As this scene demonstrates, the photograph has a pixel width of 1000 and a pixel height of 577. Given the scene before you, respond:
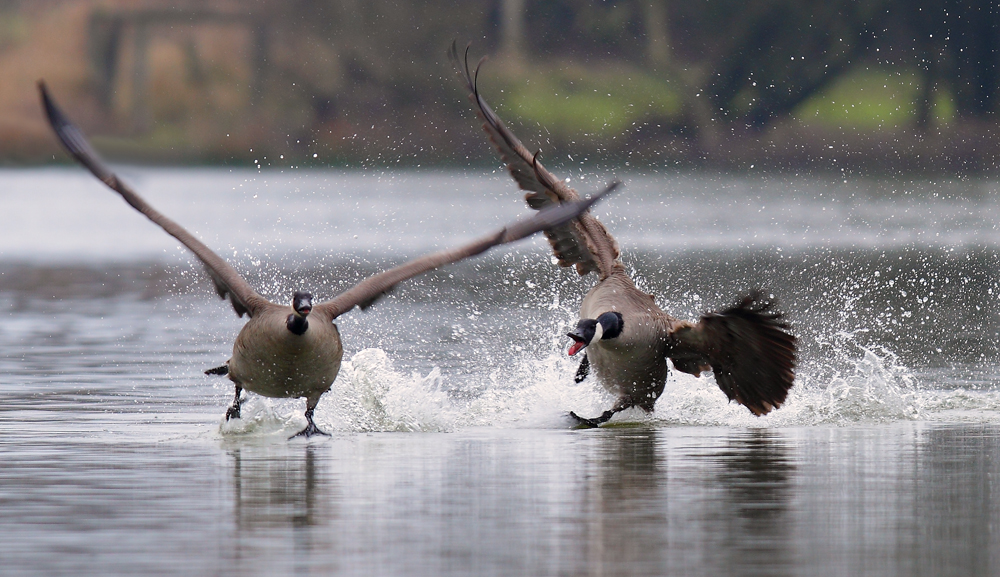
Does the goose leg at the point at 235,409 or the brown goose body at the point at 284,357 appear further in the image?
the goose leg at the point at 235,409

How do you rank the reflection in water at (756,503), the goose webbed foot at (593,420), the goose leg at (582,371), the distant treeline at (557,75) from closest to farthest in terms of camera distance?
the reflection in water at (756,503) → the goose webbed foot at (593,420) → the goose leg at (582,371) → the distant treeline at (557,75)

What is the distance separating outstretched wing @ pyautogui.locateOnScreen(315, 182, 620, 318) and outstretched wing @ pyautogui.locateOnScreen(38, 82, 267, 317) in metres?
0.55

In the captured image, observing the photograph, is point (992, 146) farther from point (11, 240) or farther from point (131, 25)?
point (11, 240)

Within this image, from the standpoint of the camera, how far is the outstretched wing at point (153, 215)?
1204 cm

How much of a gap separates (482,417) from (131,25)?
176 feet

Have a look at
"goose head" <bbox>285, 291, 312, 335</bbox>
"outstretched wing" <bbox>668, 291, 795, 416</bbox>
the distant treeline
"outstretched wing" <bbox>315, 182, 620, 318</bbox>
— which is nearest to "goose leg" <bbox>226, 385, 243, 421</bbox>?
"outstretched wing" <bbox>315, 182, 620, 318</bbox>

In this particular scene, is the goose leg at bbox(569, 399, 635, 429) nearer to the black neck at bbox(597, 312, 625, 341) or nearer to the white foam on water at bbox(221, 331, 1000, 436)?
the white foam on water at bbox(221, 331, 1000, 436)

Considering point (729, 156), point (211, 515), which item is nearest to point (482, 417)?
point (211, 515)

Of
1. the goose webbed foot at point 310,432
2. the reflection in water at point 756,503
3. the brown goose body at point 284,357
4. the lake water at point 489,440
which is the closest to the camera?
the reflection in water at point 756,503

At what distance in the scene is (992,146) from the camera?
60.9 metres

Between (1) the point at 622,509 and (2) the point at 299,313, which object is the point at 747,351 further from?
(1) the point at 622,509

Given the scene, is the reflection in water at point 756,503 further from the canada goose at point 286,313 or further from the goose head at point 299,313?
the goose head at point 299,313

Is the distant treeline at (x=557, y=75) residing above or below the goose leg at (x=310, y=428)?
above

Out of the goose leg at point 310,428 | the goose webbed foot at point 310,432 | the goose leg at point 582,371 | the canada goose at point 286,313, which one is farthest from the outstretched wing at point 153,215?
the goose leg at point 582,371
